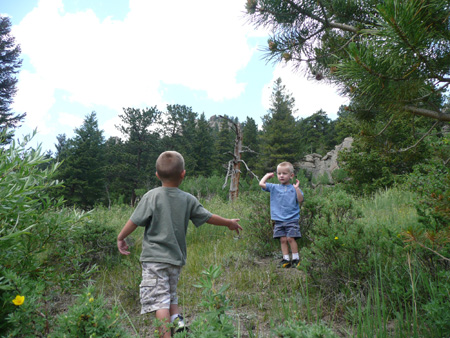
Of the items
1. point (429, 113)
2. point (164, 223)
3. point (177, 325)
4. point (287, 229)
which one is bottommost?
point (177, 325)

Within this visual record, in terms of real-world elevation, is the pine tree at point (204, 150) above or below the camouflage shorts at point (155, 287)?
above

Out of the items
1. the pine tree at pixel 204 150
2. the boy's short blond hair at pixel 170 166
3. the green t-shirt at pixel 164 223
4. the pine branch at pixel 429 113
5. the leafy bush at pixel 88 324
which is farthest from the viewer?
the pine tree at pixel 204 150

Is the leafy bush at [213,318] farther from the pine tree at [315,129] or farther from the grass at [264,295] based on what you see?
the pine tree at [315,129]

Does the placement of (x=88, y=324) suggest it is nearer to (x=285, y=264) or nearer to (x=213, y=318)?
(x=213, y=318)

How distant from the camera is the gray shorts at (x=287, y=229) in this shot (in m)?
4.04

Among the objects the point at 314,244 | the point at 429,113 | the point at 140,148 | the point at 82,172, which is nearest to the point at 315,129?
the point at 140,148

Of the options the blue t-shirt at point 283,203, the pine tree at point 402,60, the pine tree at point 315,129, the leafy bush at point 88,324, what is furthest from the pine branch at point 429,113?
the pine tree at point 315,129

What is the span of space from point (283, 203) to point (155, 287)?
2.46 m

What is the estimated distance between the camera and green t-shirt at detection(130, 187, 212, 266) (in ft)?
8.04

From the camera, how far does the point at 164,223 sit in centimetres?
250

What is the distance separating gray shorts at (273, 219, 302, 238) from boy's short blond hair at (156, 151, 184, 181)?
2092mm

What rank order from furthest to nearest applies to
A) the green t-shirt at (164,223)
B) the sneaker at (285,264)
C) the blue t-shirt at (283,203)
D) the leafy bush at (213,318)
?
the blue t-shirt at (283,203) < the sneaker at (285,264) < the green t-shirt at (164,223) < the leafy bush at (213,318)

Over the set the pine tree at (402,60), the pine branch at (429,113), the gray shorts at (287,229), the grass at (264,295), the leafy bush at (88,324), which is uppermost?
the pine tree at (402,60)

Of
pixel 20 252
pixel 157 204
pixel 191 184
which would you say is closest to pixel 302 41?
pixel 157 204
